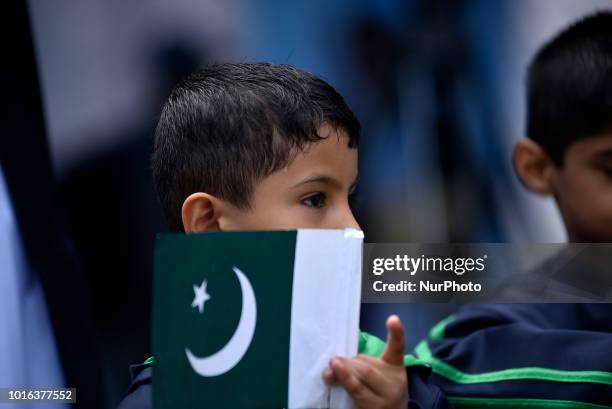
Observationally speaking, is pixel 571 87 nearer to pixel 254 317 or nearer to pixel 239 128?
pixel 239 128

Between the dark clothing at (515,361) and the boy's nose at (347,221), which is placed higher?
the boy's nose at (347,221)

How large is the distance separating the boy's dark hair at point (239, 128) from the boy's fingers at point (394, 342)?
16.2 inches

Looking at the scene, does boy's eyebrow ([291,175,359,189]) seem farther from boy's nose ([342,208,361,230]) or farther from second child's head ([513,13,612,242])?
second child's head ([513,13,612,242])

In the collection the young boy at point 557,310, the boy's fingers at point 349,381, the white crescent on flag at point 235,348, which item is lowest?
the boy's fingers at point 349,381

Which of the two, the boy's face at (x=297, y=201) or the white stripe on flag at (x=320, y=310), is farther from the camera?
the boy's face at (x=297, y=201)

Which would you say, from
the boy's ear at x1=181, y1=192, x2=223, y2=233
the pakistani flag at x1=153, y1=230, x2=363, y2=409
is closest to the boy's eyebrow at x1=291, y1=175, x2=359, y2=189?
the boy's ear at x1=181, y1=192, x2=223, y2=233

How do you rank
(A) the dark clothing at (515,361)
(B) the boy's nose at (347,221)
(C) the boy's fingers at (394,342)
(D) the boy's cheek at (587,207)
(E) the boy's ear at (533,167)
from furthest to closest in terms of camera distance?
(E) the boy's ear at (533,167) → (D) the boy's cheek at (587,207) → (A) the dark clothing at (515,361) → (B) the boy's nose at (347,221) → (C) the boy's fingers at (394,342)

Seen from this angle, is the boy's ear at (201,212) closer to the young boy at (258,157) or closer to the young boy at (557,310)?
the young boy at (258,157)

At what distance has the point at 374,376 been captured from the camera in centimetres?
119

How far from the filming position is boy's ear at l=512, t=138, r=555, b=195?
6.07 feet

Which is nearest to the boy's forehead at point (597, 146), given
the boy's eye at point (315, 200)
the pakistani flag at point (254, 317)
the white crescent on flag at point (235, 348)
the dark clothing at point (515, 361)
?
the dark clothing at point (515, 361)

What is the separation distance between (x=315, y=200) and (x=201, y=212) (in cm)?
20

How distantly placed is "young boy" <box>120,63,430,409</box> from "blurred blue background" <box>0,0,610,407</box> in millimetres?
317

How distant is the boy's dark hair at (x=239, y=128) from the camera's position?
→ 1487mm
